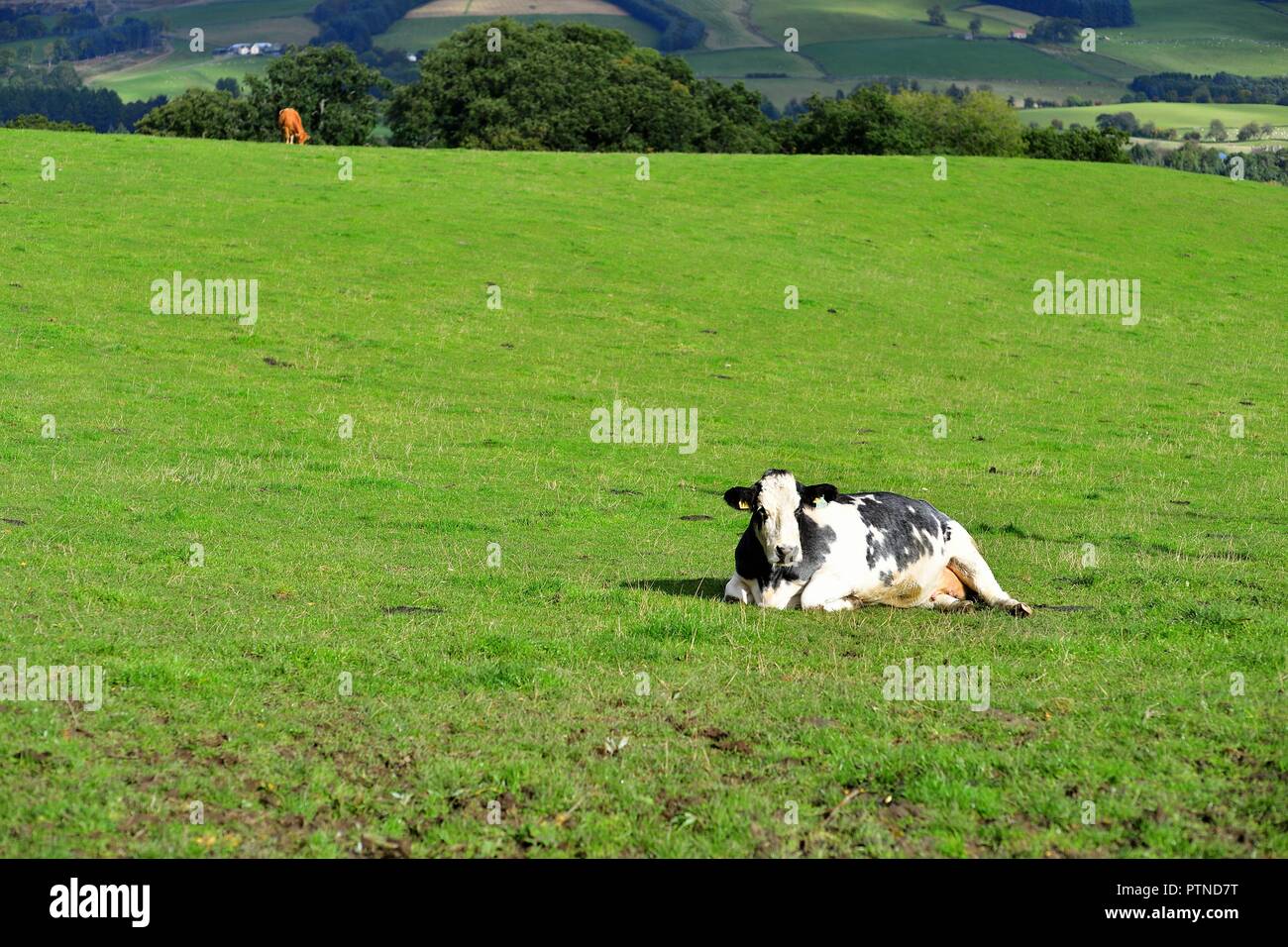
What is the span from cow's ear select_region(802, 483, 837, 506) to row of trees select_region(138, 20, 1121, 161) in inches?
2548

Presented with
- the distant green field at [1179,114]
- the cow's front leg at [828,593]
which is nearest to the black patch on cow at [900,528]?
the cow's front leg at [828,593]

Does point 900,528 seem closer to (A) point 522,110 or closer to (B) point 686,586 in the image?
(B) point 686,586

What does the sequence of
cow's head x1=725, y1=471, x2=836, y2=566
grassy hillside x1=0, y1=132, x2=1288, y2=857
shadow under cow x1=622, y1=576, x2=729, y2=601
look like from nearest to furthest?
grassy hillside x1=0, y1=132, x2=1288, y2=857
cow's head x1=725, y1=471, x2=836, y2=566
shadow under cow x1=622, y1=576, x2=729, y2=601

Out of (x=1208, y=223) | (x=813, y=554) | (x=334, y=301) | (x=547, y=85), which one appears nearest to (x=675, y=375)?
(x=334, y=301)

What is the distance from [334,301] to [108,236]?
25.8 ft

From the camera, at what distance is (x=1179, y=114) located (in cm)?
17912

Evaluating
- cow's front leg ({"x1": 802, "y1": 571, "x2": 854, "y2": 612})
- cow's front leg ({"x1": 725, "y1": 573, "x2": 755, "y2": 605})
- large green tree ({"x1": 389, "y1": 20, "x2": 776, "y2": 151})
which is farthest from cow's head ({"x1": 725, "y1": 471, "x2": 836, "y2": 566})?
large green tree ({"x1": 389, "y1": 20, "x2": 776, "y2": 151})

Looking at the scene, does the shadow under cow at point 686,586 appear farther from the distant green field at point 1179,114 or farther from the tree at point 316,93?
the distant green field at point 1179,114

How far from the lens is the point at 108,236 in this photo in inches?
1478

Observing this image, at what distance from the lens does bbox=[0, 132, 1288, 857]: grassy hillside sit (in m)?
7.83

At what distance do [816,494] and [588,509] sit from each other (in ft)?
24.1

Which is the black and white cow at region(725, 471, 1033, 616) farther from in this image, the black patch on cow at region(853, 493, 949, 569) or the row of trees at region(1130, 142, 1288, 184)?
the row of trees at region(1130, 142, 1288, 184)

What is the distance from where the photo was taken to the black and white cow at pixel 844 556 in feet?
42.4

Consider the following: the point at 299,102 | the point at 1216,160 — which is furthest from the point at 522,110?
the point at 1216,160
